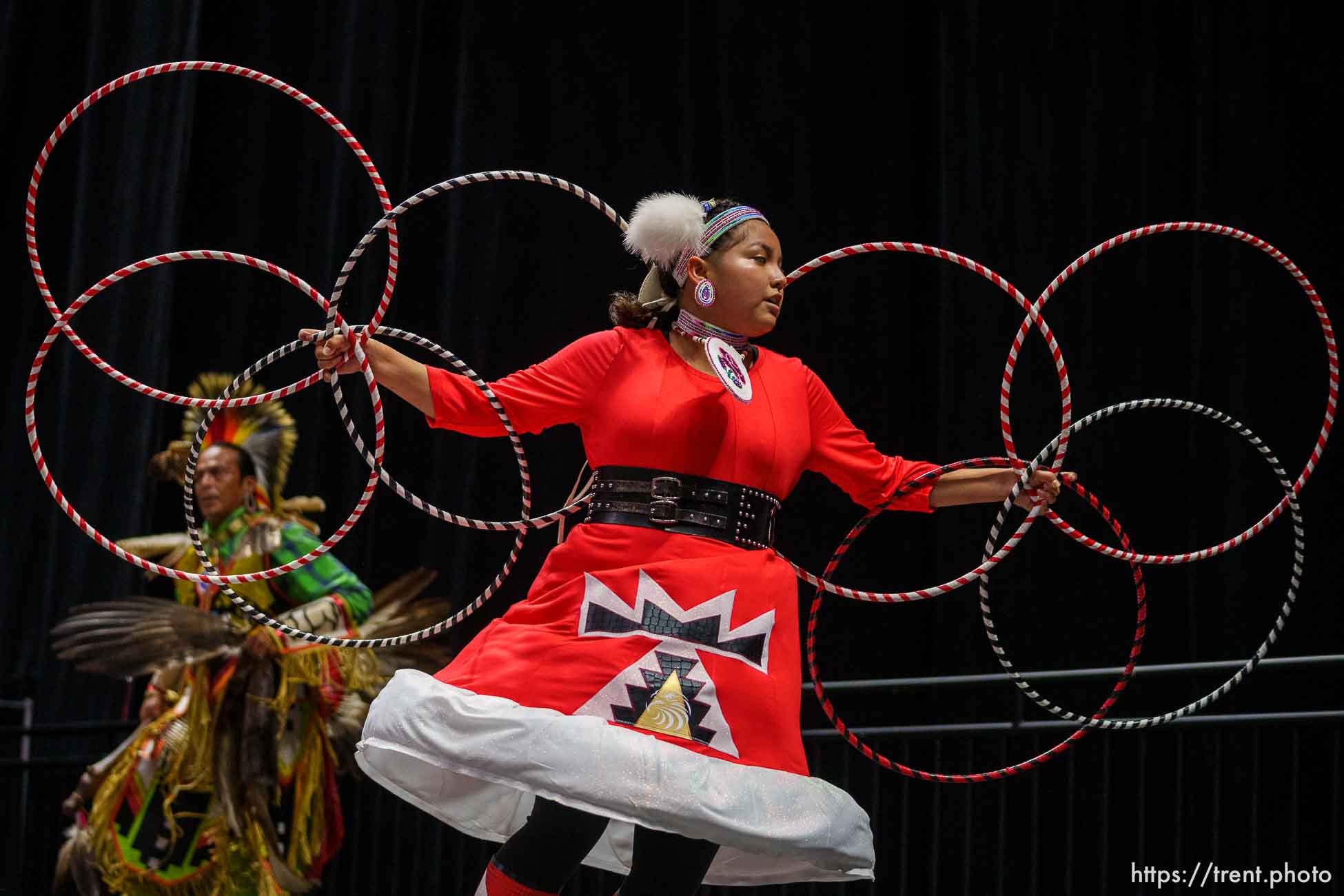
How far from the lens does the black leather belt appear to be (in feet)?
10.8

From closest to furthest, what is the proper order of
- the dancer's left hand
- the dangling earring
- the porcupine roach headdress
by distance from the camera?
the dangling earring, the dancer's left hand, the porcupine roach headdress

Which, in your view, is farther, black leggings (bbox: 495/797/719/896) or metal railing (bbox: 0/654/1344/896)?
metal railing (bbox: 0/654/1344/896)

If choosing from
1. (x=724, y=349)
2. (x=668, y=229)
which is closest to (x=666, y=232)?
(x=668, y=229)

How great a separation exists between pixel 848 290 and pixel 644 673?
2854 millimetres

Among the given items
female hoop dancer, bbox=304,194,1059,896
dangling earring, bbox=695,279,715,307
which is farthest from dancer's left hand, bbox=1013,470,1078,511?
dangling earring, bbox=695,279,715,307

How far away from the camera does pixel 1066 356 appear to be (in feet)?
16.8

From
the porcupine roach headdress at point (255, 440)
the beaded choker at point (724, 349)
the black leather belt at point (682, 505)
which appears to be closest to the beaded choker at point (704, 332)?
the beaded choker at point (724, 349)

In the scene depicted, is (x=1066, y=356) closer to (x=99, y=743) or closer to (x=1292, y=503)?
(x=1292, y=503)

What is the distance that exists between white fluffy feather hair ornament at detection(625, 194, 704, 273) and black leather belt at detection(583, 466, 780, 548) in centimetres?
54

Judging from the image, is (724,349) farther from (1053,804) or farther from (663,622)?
(1053,804)

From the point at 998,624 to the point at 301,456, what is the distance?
301 cm

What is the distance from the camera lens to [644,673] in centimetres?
310

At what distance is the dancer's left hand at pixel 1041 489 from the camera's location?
368 cm

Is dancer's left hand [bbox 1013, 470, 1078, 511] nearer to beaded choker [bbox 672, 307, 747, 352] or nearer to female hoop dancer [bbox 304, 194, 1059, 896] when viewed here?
female hoop dancer [bbox 304, 194, 1059, 896]
